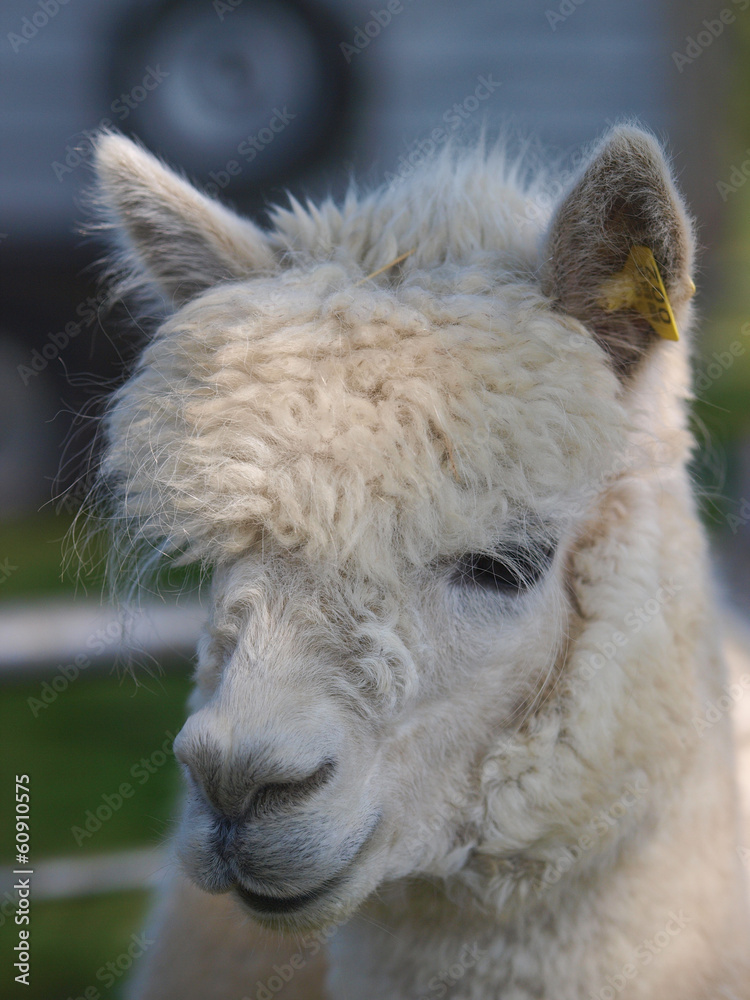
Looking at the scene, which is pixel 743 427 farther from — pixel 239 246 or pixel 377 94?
pixel 239 246

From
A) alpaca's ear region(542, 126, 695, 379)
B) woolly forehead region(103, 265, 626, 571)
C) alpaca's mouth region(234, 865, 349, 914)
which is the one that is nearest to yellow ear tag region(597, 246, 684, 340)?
alpaca's ear region(542, 126, 695, 379)

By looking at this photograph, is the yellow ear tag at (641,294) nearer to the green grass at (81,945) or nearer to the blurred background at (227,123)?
the green grass at (81,945)

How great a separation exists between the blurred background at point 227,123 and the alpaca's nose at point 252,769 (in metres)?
3.52

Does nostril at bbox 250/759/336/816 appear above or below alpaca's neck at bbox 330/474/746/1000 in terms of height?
above

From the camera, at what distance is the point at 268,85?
6086mm

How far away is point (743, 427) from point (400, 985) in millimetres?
4171

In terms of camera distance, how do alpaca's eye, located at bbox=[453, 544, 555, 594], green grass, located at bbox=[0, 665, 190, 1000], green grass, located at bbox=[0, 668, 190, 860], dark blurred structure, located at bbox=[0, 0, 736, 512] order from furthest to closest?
1. dark blurred structure, located at bbox=[0, 0, 736, 512]
2. green grass, located at bbox=[0, 668, 190, 860]
3. green grass, located at bbox=[0, 665, 190, 1000]
4. alpaca's eye, located at bbox=[453, 544, 555, 594]

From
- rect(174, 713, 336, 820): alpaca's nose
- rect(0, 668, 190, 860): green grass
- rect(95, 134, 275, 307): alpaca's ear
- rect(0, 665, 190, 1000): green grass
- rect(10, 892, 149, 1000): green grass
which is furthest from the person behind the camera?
rect(0, 668, 190, 860): green grass

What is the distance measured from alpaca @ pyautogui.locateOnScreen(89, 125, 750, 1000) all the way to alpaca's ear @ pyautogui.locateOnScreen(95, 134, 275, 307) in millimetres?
17

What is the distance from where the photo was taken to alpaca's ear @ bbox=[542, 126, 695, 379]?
1.39 metres

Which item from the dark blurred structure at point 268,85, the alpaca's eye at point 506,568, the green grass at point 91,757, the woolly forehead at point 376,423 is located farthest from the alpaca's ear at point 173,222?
the dark blurred structure at point 268,85

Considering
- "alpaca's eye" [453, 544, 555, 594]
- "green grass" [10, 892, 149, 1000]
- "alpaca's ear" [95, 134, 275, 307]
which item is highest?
"alpaca's ear" [95, 134, 275, 307]

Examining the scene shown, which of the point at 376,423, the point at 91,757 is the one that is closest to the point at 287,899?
Answer: the point at 376,423

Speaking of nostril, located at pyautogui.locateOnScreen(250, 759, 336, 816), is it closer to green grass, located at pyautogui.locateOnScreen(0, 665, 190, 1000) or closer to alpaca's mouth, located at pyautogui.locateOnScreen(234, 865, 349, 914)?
alpaca's mouth, located at pyautogui.locateOnScreen(234, 865, 349, 914)
